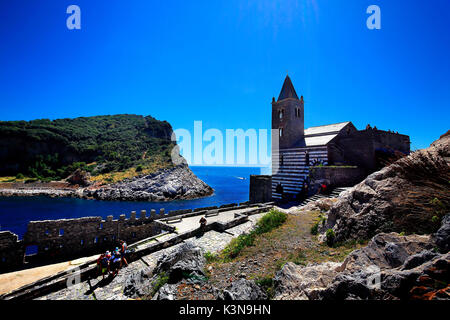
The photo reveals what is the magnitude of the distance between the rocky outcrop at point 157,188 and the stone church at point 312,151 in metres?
40.1

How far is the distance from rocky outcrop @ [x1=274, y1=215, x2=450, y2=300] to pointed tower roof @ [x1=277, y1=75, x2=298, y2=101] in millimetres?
24872

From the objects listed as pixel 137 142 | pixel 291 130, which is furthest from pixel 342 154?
pixel 137 142

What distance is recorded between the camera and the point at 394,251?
423 centimetres

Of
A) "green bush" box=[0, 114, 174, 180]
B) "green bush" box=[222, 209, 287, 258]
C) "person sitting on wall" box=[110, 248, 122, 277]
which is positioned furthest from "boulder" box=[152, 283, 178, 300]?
"green bush" box=[0, 114, 174, 180]

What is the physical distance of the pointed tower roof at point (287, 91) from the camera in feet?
88.3

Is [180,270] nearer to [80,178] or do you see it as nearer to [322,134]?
[322,134]

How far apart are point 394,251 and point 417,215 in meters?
1.31

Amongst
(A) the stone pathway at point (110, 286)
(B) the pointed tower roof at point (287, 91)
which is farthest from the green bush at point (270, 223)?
(B) the pointed tower roof at point (287, 91)

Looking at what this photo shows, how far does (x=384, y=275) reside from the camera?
10.6 feet

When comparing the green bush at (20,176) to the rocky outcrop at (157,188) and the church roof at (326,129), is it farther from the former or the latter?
the church roof at (326,129)

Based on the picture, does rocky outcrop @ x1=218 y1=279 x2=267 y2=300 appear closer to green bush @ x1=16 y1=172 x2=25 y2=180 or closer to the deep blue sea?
the deep blue sea

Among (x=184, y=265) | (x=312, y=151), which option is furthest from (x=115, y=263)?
(x=312, y=151)
